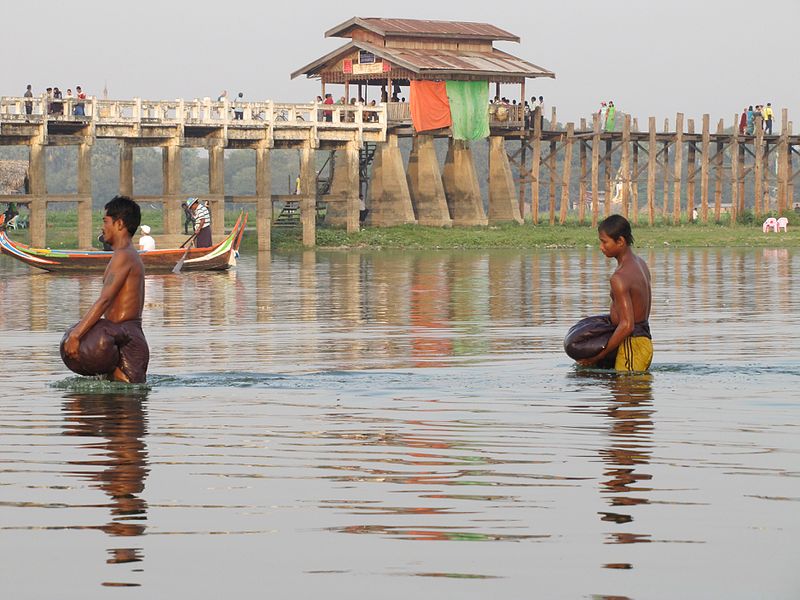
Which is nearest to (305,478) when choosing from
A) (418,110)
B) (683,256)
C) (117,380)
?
(117,380)

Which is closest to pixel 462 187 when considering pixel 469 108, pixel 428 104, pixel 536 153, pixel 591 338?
pixel 536 153

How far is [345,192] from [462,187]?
413cm

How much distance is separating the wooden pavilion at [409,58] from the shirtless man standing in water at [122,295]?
141 feet

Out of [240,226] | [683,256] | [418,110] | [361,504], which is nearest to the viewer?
[361,504]

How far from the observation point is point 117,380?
13.4m

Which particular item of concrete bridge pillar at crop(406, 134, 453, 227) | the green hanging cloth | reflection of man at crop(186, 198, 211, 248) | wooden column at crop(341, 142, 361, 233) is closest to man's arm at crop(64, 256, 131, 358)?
reflection of man at crop(186, 198, 211, 248)

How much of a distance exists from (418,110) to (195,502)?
49.3 meters

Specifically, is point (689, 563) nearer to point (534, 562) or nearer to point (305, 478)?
point (534, 562)

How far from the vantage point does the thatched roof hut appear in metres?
55.2

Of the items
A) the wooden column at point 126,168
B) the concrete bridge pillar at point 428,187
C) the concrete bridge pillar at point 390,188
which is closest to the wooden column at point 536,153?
the concrete bridge pillar at point 428,187

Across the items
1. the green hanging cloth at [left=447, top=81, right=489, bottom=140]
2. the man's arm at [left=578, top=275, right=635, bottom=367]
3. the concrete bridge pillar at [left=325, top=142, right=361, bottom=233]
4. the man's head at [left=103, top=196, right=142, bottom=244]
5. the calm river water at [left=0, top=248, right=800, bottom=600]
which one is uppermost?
the green hanging cloth at [left=447, top=81, right=489, bottom=140]

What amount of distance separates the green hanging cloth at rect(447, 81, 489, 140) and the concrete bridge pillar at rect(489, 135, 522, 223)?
5.25ft

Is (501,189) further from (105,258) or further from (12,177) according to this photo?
(105,258)

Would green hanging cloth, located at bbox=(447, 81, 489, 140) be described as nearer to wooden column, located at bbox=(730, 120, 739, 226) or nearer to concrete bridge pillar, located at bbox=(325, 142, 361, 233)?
concrete bridge pillar, located at bbox=(325, 142, 361, 233)
